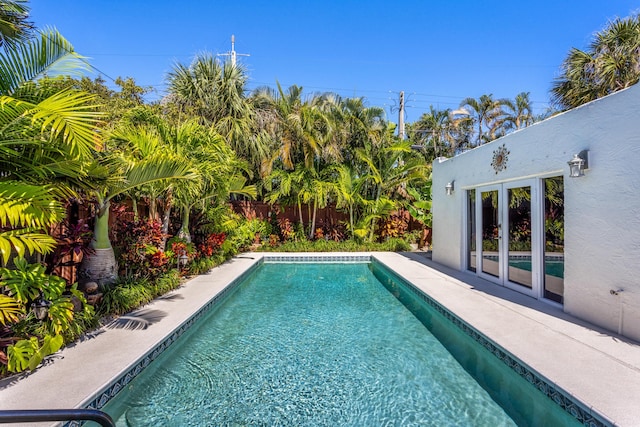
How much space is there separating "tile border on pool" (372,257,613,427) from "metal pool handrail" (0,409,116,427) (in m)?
3.58

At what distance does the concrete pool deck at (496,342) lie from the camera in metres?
3.18

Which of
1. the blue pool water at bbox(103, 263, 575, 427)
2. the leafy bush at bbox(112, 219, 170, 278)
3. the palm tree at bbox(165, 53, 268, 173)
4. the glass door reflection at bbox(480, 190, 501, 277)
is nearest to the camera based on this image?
the blue pool water at bbox(103, 263, 575, 427)

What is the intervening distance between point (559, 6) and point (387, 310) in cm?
1350

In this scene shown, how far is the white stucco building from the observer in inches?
187

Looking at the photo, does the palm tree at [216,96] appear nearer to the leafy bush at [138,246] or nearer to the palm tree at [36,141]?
the leafy bush at [138,246]

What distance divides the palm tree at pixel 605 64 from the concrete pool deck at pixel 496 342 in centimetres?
735

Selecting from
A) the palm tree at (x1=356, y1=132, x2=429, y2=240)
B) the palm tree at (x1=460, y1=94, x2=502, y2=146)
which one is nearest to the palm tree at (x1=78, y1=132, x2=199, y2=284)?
the palm tree at (x1=356, y1=132, x2=429, y2=240)

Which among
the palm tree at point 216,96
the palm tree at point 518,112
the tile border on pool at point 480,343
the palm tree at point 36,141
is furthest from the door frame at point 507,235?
the palm tree at point 518,112

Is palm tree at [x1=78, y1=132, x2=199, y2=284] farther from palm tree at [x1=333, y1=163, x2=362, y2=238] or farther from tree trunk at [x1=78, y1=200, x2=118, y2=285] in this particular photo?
palm tree at [x1=333, y1=163, x2=362, y2=238]

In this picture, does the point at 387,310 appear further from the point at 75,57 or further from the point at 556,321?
the point at 75,57

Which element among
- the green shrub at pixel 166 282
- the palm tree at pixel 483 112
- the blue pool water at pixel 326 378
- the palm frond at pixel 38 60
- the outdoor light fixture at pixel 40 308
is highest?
the palm tree at pixel 483 112

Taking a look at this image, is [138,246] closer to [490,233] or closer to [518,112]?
[490,233]

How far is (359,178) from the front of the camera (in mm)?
14945

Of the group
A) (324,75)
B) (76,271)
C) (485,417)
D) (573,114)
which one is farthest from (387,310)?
(324,75)
